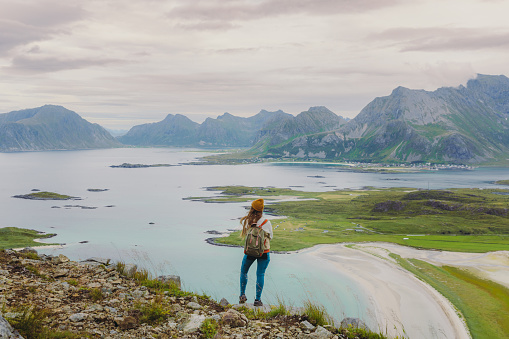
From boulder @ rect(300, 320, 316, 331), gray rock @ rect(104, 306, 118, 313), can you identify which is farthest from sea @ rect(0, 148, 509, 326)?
gray rock @ rect(104, 306, 118, 313)

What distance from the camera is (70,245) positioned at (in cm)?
8219

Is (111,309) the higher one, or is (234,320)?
(111,309)

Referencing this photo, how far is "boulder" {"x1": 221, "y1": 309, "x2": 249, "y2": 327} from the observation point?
11.6 m

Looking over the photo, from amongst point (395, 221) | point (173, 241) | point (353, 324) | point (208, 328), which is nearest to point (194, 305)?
point (208, 328)

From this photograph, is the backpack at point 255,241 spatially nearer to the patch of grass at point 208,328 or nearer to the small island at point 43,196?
the patch of grass at point 208,328

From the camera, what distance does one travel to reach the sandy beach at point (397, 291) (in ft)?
131

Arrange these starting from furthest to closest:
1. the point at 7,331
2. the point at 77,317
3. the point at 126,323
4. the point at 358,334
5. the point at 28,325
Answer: the point at 358,334 < the point at 126,323 < the point at 77,317 < the point at 28,325 < the point at 7,331

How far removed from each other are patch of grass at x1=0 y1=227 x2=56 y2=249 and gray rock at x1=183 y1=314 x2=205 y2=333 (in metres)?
79.7

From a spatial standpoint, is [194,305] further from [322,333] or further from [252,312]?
[322,333]

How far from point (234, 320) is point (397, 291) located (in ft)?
159

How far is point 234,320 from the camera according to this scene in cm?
1166

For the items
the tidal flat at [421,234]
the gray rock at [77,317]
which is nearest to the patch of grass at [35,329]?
the gray rock at [77,317]

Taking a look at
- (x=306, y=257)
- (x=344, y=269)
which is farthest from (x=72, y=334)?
(x=306, y=257)

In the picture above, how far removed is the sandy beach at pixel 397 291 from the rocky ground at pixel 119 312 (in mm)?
14397
